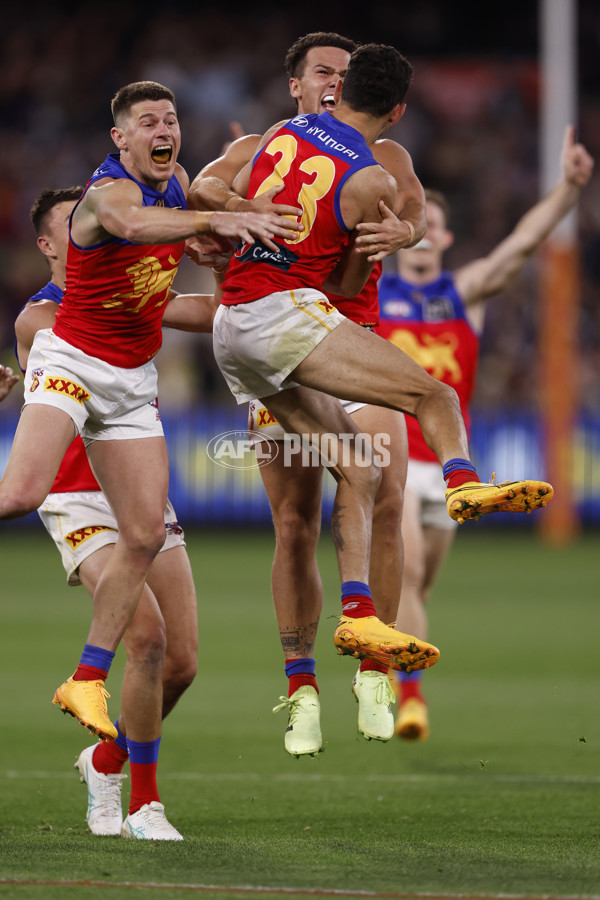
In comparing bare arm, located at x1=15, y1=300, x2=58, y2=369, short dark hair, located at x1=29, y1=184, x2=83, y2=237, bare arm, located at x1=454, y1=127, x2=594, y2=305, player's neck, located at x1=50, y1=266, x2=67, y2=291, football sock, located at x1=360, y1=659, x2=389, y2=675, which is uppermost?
bare arm, located at x1=454, y1=127, x2=594, y2=305

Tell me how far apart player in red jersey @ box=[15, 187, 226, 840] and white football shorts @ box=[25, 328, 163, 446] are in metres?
0.41

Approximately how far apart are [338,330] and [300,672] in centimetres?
174

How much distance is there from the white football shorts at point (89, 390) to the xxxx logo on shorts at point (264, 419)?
0.68m

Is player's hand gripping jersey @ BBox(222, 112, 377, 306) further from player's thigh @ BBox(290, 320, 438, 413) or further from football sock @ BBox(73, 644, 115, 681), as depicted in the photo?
football sock @ BBox(73, 644, 115, 681)

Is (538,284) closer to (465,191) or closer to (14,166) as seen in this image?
(465,191)

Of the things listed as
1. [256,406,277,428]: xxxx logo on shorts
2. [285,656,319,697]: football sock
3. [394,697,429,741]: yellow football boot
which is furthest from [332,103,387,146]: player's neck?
[394,697,429,741]: yellow football boot

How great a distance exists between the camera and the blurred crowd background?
881 inches

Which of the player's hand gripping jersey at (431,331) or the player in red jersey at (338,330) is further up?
the player's hand gripping jersey at (431,331)

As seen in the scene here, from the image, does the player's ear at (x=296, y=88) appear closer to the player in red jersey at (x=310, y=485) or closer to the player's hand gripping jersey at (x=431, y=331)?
the player in red jersey at (x=310, y=485)

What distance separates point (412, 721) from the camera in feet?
28.4

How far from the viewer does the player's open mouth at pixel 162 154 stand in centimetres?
604

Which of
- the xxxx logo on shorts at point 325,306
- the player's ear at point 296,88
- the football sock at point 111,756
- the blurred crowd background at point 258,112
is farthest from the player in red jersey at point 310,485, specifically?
the blurred crowd background at point 258,112

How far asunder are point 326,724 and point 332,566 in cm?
735

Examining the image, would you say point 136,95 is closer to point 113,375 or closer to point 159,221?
point 159,221
